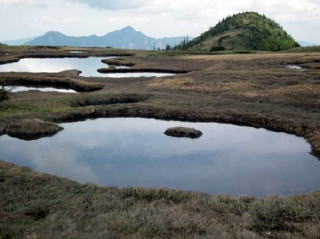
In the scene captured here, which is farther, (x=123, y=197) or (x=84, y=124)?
(x=84, y=124)

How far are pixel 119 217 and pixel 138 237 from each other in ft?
7.22

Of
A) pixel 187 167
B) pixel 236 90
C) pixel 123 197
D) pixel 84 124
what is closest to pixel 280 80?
pixel 236 90

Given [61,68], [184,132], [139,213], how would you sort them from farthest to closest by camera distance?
[61,68]
[184,132]
[139,213]

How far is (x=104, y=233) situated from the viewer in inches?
592

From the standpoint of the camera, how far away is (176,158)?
105 ft

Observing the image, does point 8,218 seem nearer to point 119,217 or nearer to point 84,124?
point 119,217

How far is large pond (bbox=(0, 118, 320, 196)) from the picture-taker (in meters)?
27.1

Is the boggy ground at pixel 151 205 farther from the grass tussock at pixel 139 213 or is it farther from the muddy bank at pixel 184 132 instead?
the muddy bank at pixel 184 132

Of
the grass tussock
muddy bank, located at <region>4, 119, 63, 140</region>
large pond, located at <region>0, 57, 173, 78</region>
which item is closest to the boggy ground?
the grass tussock

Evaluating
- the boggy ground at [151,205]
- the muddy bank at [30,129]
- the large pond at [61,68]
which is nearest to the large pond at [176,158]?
the muddy bank at [30,129]

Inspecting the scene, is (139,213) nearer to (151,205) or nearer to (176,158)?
(151,205)

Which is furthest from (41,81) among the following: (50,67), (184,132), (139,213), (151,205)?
(139,213)

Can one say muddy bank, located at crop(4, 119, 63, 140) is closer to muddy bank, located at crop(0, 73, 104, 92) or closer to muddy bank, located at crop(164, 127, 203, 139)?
muddy bank, located at crop(164, 127, 203, 139)

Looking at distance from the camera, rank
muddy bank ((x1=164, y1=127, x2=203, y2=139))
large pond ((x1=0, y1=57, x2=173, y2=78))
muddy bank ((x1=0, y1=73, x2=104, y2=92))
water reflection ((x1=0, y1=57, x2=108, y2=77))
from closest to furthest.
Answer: muddy bank ((x1=164, y1=127, x2=203, y2=139)) → muddy bank ((x1=0, y1=73, x2=104, y2=92)) → large pond ((x1=0, y1=57, x2=173, y2=78)) → water reflection ((x1=0, y1=57, x2=108, y2=77))
